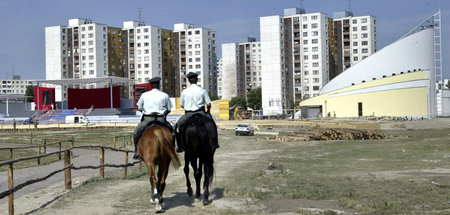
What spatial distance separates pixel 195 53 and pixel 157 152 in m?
151

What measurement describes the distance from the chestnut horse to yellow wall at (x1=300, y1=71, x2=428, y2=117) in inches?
2531

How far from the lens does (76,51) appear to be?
147500 mm

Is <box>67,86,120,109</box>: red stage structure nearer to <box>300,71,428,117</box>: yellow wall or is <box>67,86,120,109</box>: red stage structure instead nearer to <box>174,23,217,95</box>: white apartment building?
<box>300,71,428,117</box>: yellow wall

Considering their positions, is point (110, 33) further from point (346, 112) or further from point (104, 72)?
point (346, 112)

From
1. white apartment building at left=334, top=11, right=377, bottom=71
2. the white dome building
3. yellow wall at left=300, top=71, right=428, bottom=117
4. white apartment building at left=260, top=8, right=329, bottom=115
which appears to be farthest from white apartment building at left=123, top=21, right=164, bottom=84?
yellow wall at left=300, top=71, right=428, bottom=117

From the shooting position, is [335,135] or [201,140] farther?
[335,135]

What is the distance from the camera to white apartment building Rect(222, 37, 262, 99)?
17950 centimetres

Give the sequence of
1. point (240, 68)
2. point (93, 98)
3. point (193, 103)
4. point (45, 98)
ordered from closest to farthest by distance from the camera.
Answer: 1. point (193, 103)
2. point (93, 98)
3. point (45, 98)
4. point (240, 68)

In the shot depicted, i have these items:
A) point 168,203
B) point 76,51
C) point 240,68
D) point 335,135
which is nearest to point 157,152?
point 168,203

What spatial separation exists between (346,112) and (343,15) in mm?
72785

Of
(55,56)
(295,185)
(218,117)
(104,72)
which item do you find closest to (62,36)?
(55,56)

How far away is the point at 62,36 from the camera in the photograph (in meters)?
147

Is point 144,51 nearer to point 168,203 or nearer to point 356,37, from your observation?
point 356,37

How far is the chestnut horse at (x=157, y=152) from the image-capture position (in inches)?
364
